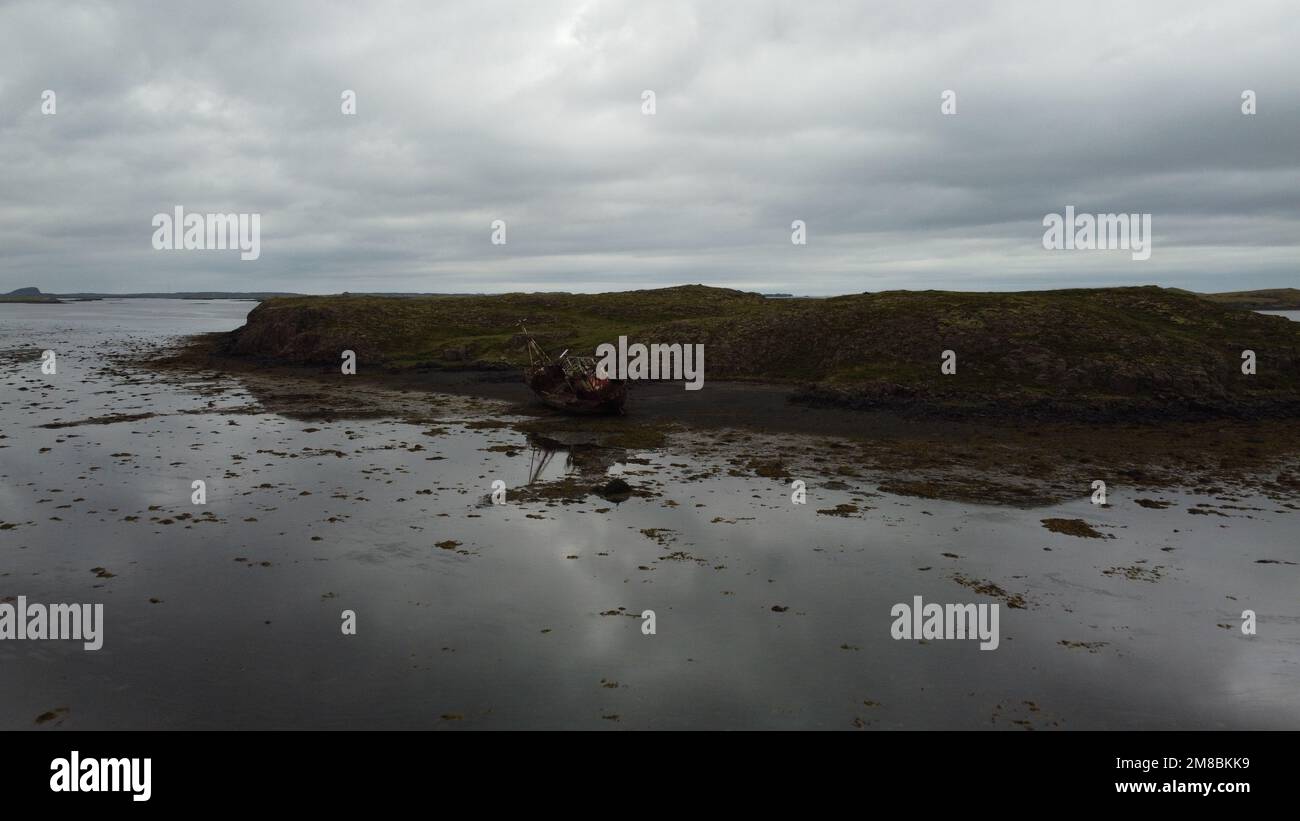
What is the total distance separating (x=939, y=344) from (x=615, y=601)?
39.2 metres

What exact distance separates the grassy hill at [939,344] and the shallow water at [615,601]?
18438 millimetres

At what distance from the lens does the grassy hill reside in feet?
134

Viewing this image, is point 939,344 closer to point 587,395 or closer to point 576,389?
point 587,395

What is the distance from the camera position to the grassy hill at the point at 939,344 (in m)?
40.8

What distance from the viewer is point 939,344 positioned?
160 ft

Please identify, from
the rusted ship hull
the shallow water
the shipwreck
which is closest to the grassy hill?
the rusted ship hull

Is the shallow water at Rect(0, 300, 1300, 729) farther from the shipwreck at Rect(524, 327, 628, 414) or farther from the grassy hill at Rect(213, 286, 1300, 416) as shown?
the grassy hill at Rect(213, 286, 1300, 416)

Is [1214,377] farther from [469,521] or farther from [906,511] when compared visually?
[469,521]

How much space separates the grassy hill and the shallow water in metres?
18.4

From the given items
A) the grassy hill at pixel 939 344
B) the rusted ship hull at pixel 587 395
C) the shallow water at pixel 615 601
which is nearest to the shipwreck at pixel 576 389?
the rusted ship hull at pixel 587 395
